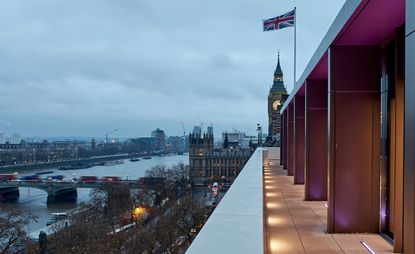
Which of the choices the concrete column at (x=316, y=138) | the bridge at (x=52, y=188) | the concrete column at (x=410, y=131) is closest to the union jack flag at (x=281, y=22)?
the concrete column at (x=316, y=138)

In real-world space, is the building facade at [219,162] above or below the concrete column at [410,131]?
below

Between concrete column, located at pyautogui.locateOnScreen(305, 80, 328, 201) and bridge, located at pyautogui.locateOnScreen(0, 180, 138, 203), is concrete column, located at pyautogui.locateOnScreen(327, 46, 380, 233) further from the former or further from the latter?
bridge, located at pyautogui.locateOnScreen(0, 180, 138, 203)

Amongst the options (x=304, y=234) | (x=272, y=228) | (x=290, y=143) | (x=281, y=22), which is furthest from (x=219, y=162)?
(x=304, y=234)

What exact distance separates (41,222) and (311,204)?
1406 inches

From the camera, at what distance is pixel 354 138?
607 cm

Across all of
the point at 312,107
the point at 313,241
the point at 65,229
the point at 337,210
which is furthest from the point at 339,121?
the point at 65,229

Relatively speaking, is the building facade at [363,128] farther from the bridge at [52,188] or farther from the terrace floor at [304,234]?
the bridge at [52,188]

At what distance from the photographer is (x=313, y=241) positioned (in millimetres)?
5742

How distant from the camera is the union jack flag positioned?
53.6ft

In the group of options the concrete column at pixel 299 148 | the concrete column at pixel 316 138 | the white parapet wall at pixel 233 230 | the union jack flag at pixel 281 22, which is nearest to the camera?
the white parapet wall at pixel 233 230

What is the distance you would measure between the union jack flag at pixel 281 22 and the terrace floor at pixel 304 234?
918cm

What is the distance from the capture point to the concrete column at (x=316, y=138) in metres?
8.85

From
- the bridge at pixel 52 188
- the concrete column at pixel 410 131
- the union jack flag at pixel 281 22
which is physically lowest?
the bridge at pixel 52 188

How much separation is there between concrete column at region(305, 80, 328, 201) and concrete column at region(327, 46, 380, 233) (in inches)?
106
